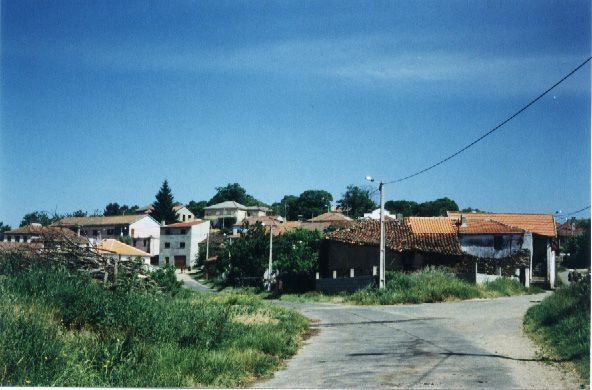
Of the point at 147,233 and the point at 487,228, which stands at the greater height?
the point at 147,233

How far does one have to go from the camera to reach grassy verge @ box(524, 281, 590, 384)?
8680 mm

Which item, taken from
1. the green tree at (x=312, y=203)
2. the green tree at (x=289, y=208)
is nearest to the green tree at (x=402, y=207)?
the green tree at (x=312, y=203)

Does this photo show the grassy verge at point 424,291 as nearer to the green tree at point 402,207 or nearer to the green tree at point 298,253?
the green tree at point 298,253

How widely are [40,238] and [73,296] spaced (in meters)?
7.62

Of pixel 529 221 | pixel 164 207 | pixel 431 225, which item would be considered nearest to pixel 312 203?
pixel 164 207

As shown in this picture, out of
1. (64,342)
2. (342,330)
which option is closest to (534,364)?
(342,330)

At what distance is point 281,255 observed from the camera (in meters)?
37.5

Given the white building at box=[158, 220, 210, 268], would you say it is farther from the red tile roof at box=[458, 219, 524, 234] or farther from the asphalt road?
the asphalt road

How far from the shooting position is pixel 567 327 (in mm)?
11023

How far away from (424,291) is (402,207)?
266ft

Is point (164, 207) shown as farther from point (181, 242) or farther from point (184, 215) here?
point (184, 215)

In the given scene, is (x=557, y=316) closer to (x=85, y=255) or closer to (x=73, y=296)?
(x=73, y=296)

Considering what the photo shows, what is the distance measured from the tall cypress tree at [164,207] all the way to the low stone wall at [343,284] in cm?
4497

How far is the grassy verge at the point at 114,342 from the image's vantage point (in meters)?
7.12
